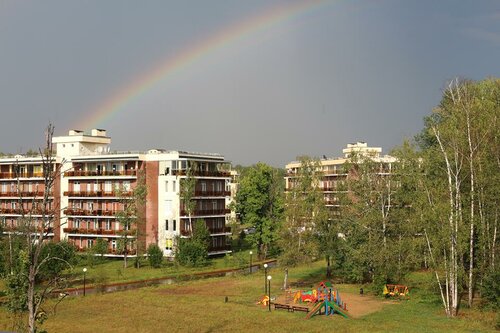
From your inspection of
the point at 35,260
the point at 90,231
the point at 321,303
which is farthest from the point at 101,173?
the point at 35,260

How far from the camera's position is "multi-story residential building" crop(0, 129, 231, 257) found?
229 ft

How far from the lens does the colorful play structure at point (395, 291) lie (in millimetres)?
43875

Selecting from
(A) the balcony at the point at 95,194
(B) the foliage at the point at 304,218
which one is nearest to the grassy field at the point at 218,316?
(B) the foliage at the point at 304,218

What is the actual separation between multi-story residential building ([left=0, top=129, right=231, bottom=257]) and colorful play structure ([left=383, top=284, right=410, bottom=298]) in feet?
99.7

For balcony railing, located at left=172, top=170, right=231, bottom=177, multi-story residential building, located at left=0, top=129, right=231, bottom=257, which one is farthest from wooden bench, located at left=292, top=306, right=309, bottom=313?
balcony railing, located at left=172, top=170, right=231, bottom=177

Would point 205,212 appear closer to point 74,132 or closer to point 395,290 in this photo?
point 74,132

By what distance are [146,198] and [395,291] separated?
3584cm

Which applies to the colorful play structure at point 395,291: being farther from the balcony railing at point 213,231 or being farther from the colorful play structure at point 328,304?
the balcony railing at point 213,231

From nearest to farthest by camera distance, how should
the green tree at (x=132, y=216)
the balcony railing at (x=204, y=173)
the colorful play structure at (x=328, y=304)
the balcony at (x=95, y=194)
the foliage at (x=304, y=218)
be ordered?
the colorful play structure at (x=328, y=304)
the foliage at (x=304, y=218)
the green tree at (x=132, y=216)
the balcony at (x=95, y=194)
the balcony railing at (x=204, y=173)

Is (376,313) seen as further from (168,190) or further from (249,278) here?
(168,190)

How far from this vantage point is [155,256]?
209ft

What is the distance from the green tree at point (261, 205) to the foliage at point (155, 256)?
45.7ft

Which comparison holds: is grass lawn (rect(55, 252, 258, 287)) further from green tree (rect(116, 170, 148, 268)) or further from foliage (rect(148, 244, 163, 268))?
green tree (rect(116, 170, 148, 268))

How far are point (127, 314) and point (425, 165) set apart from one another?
25.4m
